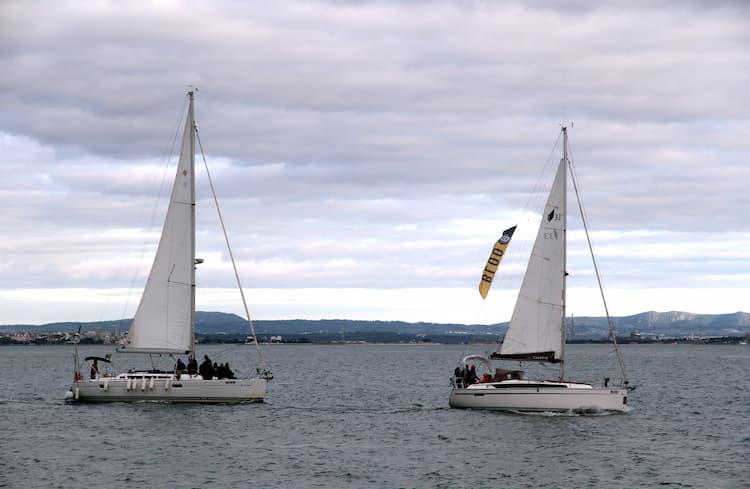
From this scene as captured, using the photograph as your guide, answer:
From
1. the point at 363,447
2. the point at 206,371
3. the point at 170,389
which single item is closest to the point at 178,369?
the point at 170,389

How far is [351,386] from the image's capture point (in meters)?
87.8

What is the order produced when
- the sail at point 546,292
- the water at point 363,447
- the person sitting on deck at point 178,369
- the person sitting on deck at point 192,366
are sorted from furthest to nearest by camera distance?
1. the person sitting on deck at point 192,366
2. the person sitting on deck at point 178,369
3. the sail at point 546,292
4. the water at point 363,447

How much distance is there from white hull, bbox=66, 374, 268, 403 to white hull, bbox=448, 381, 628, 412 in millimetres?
12892

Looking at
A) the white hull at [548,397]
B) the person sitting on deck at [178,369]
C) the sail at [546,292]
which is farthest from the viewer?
the person sitting on deck at [178,369]

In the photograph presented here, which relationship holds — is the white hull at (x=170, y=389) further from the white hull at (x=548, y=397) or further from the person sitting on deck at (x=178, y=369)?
the white hull at (x=548, y=397)

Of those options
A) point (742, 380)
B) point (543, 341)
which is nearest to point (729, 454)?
point (543, 341)

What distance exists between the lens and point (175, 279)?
57406mm

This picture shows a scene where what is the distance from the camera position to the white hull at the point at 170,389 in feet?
183

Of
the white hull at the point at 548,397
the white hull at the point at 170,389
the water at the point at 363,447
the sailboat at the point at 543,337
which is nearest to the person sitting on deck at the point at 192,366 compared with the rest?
the white hull at the point at 170,389

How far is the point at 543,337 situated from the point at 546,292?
2347 mm

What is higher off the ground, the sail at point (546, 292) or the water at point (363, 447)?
the sail at point (546, 292)

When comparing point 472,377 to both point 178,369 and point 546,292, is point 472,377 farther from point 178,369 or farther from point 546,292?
point 178,369

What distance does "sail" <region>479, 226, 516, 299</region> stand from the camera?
172ft

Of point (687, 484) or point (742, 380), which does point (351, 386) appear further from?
point (687, 484)
